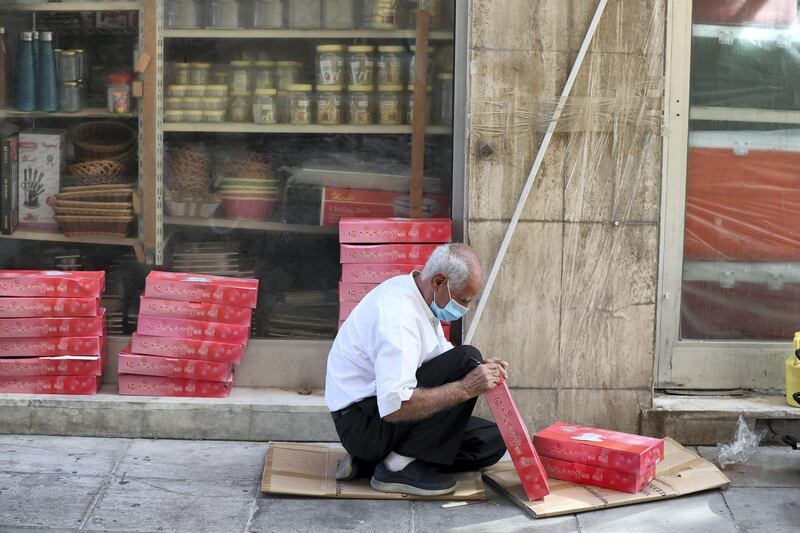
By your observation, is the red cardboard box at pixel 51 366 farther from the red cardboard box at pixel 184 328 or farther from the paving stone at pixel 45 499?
the paving stone at pixel 45 499

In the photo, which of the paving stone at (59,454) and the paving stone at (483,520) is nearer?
the paving stone at (483,520)

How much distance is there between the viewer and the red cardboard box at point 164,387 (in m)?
5.91

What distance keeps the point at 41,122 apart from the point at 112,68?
1.55 ft

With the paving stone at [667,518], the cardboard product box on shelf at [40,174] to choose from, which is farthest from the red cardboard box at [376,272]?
the cardboard product box on shelf at [40,174]

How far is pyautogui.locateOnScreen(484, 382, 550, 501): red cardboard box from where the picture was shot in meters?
4.92

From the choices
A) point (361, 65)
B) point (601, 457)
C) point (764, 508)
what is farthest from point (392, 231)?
point (764, 508)

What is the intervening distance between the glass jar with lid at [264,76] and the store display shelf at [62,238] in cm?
104

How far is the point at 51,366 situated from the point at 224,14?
197cm

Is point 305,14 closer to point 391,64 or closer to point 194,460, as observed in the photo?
point 391,64

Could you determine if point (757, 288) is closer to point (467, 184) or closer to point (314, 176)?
point (467, 184)

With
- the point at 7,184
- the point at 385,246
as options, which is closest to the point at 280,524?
the point at 385,246

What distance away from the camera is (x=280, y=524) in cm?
486

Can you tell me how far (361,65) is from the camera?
241 inches

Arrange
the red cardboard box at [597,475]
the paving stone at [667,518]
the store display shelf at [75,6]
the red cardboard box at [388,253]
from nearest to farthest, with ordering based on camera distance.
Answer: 1. the paving stone at [667,518]
2. the red cardboard box at [597,475]
3. the red cardboard box at [388,253]
4. the store display shelf at [75,6]
